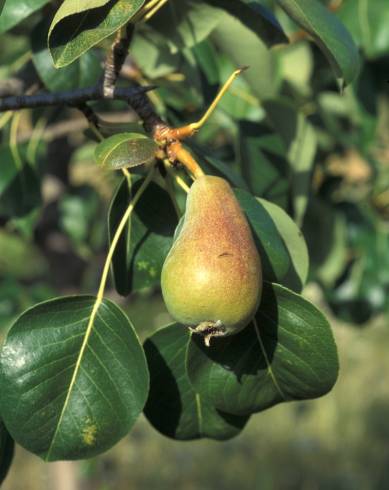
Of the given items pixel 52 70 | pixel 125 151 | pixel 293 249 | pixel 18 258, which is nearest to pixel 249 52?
pixel 52 70

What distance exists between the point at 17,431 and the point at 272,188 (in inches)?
19.6

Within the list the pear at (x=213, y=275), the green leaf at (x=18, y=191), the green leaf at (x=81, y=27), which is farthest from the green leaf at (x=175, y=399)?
the green leaf at (x=18, y=191)

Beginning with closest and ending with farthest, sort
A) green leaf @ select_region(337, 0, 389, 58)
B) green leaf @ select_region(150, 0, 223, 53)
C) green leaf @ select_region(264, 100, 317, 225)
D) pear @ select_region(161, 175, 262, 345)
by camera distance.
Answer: pear @ select_region(161, 175, 262, 345)
green leaf @ select_region(150, 0, 223, 53)
green leaf @ select_region(264, 100, 317, 225)
green leaf @ select_region(337, 0, 389, 58)

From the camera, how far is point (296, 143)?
1.28 metres

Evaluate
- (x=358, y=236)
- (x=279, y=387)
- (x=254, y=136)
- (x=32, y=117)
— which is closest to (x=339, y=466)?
(x=358, y=236)

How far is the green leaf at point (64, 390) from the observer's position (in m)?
0.82

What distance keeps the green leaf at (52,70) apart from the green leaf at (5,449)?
49 centimetres

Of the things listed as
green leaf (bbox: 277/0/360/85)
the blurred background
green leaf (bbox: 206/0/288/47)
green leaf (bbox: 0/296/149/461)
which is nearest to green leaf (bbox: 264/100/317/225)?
the blurred background

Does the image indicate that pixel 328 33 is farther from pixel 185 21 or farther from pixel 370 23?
pixel 370 23

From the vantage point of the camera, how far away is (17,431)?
82cm

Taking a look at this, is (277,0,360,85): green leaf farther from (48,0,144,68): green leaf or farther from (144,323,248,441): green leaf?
(144,323,248,441): green leaf

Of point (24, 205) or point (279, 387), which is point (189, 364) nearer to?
point (279, 387)

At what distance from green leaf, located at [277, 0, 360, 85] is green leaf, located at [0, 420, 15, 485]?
1.63ft

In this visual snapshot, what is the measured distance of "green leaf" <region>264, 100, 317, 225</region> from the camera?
127 cm
